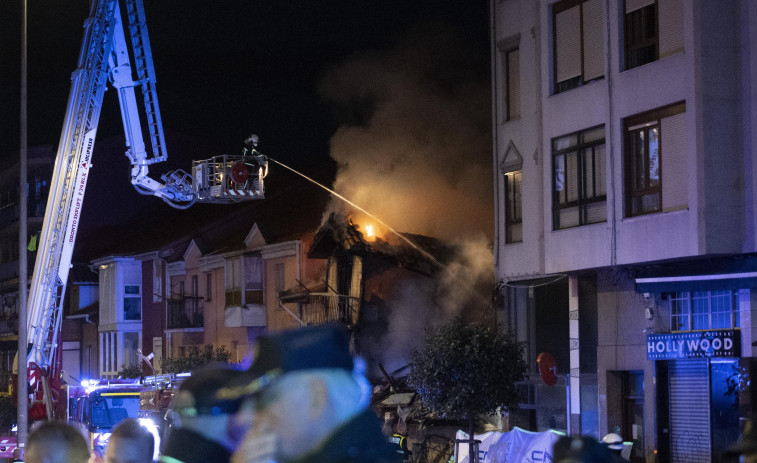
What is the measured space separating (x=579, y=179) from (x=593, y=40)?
8.61ft

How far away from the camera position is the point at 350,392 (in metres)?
2.42

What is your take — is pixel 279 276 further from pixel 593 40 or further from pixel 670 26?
pixel 670 26

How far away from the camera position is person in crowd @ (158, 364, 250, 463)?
2.82 m

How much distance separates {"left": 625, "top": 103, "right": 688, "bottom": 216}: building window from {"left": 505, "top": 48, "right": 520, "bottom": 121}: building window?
4.50m

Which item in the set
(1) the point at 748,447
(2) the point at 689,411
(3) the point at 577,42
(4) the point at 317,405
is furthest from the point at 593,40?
(4) the point at 317,405

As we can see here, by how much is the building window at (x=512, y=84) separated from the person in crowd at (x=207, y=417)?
65.4 ft

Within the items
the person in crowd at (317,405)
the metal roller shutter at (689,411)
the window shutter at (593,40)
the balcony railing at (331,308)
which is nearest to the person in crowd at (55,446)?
the person in crowd at (317,405)

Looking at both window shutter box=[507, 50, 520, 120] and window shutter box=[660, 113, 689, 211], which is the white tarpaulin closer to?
window shutter box=[660, 113, 689, 211]

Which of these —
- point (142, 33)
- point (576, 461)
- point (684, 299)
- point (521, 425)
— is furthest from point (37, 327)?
point (576, 461)

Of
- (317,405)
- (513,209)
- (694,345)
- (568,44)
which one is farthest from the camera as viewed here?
(513,209)

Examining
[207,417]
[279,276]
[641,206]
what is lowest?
[207,417]

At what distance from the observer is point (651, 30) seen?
18.1 metres

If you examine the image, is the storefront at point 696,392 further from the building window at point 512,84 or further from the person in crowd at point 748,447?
the person in crowd at point 748,447

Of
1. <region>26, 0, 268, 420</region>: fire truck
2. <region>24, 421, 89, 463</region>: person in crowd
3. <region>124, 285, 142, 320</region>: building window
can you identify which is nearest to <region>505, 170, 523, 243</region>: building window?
<region>26, 0, 268, 420</region>: fire truck
